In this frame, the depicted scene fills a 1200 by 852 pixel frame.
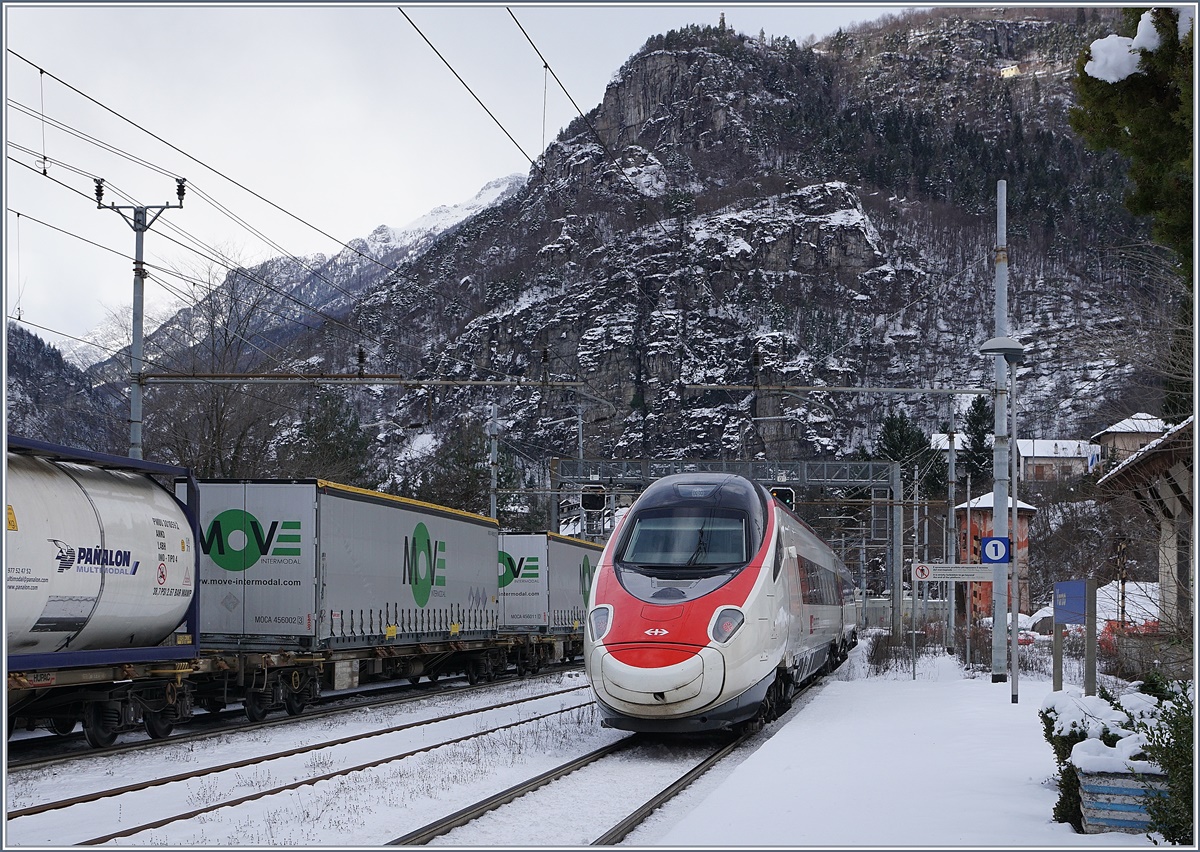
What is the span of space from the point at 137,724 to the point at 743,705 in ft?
26.0

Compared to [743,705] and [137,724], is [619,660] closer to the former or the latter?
[743,705]

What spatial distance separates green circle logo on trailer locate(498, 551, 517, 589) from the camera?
103 ft

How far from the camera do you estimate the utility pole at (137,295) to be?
21.6m

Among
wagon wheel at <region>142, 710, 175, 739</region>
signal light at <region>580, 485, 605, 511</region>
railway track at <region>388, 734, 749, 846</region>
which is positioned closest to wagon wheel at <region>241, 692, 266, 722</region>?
wagon wheel at <region>142, 710, 175, 739</region>

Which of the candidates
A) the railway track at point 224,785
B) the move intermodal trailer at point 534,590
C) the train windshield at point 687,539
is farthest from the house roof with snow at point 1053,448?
the railway track at point 224,785

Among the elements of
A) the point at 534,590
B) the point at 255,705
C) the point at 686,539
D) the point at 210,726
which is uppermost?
the point at 686,539

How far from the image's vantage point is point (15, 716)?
545 inches

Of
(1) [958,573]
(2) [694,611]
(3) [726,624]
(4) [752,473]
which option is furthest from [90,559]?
(4) [752,473]

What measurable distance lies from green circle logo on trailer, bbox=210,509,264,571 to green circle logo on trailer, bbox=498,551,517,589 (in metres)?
13.3

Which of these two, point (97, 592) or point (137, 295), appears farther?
point (137, 295)

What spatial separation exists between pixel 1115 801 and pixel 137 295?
19.8 metres

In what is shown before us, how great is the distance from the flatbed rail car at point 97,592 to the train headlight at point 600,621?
560 centimetres

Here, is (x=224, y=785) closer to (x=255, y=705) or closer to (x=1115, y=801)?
(x=255, y=705)

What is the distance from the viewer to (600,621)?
14156mm
